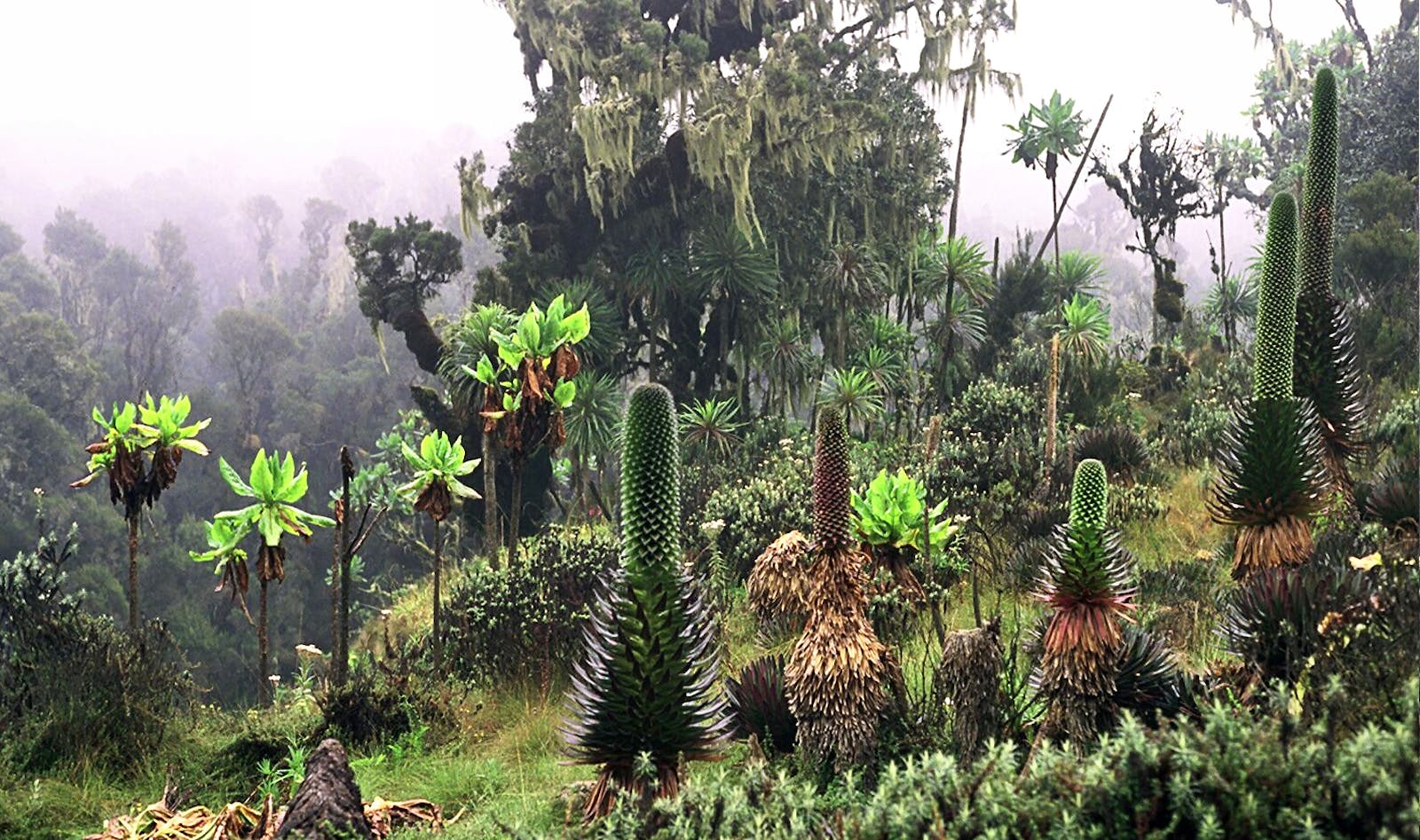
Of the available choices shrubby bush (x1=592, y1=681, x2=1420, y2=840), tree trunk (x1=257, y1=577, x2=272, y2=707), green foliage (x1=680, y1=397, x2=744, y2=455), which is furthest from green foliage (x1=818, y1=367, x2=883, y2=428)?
shrubby bush (x1=592, y1=681, x2=1420, y2=840)

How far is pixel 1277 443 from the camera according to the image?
5.40 m

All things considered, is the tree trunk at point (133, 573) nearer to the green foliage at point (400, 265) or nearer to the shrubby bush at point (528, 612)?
the shrubby bush at point (528, 612)

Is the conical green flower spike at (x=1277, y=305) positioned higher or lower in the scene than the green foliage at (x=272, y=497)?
higher

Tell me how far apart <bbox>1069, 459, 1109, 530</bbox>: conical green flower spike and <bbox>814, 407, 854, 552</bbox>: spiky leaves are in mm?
987

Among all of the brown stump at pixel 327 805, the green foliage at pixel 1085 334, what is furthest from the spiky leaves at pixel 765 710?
the green foliage at pixel 1085 334

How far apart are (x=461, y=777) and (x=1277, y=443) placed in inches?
178

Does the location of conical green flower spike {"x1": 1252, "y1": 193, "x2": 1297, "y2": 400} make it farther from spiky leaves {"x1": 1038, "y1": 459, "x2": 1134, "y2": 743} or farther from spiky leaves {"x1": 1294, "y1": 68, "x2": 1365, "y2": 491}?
spiky leaves {"x1": 1038, "y1": 459, "x2": 1134, "y2": 743}

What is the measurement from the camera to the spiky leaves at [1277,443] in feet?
17.6

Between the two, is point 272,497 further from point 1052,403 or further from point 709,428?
point 709,428

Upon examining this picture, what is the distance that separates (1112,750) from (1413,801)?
74cm

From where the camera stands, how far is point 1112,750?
316cm

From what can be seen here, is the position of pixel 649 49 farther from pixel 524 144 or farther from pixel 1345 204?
pixel 1345 204

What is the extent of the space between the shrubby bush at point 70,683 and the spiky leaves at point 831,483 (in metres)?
4.61

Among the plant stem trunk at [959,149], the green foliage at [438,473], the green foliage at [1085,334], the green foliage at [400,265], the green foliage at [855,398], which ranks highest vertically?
the plant stem trunk at [959,149]
